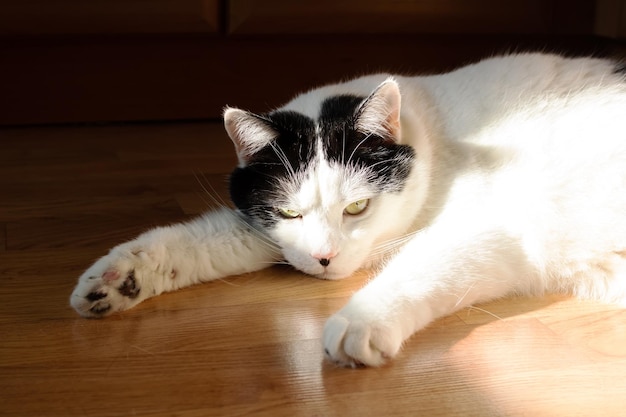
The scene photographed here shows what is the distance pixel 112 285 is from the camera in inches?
56.2

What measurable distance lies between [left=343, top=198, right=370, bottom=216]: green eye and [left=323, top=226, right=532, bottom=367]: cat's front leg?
0.43 ft

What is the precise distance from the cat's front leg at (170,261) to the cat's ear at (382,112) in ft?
1.20

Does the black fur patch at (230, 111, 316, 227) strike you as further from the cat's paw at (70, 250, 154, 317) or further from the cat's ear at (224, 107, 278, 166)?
the cat's paw at (70, 250, 154, 317)

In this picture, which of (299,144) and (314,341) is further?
(299,144)

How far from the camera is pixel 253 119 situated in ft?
4.92

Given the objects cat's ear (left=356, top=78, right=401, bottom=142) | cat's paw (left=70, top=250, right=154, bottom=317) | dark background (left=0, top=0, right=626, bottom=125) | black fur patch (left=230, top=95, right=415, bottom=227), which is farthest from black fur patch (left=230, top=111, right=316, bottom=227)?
dark background (left=0, top=0, right=626, bottom=125)

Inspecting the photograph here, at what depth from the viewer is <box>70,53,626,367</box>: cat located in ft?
4.78

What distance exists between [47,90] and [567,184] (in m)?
2.55

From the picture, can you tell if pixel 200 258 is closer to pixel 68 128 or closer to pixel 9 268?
pixel 9 268

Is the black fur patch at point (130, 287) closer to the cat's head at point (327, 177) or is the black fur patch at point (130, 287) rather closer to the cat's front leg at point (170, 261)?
the cat's front leg at point (170, 261)

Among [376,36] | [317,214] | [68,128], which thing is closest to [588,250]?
[317,214]

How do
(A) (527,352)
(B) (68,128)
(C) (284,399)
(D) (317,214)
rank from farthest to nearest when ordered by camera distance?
(B) (68,128) < (D) (317,214) < (A) (527,352) < (C) (284,399)

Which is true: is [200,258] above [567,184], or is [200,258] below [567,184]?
below

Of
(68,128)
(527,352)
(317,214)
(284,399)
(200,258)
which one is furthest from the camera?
(68,128)
